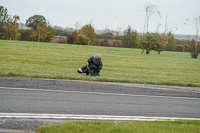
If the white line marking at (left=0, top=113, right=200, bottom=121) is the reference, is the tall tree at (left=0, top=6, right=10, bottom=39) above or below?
above

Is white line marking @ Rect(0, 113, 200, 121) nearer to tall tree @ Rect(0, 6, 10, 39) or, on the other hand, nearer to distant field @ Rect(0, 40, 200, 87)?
distant field @ Rect(0, 40, 200, 87)

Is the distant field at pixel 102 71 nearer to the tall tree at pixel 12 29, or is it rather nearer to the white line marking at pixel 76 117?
the white line marking at pixel 76 117

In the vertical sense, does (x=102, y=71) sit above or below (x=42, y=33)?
below

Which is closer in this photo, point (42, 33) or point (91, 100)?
point (91, 100)

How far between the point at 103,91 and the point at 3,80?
355cm

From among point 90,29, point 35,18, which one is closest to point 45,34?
point 90,29

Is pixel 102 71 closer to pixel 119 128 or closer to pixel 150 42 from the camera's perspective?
pixel 119 128

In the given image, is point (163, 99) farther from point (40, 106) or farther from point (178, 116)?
point (40, 106)

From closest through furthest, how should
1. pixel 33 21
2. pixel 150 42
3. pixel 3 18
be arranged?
1. pixel 150 42
2. pixel 3 18
3. pixel 33 21

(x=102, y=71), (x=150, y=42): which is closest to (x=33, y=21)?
(x=150, y=42)

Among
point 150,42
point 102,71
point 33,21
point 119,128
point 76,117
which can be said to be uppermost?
point 33,21

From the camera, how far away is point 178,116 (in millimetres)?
8617

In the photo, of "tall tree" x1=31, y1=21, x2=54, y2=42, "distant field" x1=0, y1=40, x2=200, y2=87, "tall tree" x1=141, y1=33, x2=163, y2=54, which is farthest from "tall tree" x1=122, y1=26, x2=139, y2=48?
"distant field" x1=0, y1=40, x2=200, y2=87

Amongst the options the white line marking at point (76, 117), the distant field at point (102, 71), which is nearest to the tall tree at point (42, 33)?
the distant field at point (102, 71)
